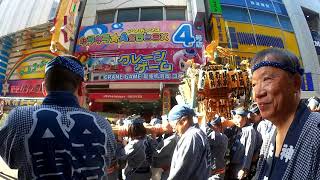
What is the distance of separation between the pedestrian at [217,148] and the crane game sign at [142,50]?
12.8m

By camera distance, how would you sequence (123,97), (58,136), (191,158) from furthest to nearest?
(123,97) → (191,158) → (58,136)

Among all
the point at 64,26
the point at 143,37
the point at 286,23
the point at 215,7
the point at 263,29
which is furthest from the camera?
the point at 286,23

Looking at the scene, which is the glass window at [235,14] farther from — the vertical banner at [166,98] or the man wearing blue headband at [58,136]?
the man wearing blue headband at [58,136]

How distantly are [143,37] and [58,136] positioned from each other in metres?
17.4

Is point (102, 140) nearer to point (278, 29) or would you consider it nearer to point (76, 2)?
point (76, 2)

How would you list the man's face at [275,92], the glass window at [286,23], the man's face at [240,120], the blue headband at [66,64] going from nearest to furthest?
the man's face at [275,92] → the blue headband at [66,64] → the man's face at [240,120] → the glass window at [286,23]

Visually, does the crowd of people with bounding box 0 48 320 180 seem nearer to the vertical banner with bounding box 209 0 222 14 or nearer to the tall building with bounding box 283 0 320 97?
the vertical banner with bounding box 209 0 222 14

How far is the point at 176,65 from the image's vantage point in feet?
60.2

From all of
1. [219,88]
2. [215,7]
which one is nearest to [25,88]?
[215,7]

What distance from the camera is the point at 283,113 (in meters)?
1.52

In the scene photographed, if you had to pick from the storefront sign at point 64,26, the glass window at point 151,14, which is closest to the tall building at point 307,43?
the glass window at point 151,14

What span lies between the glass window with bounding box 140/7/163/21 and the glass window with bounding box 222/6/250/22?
3.76 metres

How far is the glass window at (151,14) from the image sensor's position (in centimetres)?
2016

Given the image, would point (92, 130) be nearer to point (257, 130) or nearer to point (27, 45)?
point (257, 130)
